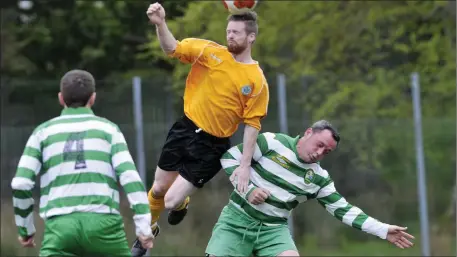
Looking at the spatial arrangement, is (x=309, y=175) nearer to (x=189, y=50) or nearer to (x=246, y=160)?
(x=246, y=160)

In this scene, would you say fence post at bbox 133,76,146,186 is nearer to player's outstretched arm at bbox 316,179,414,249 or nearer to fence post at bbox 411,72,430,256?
fence post at bbox 411,72,430,256

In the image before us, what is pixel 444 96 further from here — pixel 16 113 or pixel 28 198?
pixel 28 198

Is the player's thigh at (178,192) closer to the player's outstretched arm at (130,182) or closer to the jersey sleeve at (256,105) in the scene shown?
the jersey sleeve at (256,105)

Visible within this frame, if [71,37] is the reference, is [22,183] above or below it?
below

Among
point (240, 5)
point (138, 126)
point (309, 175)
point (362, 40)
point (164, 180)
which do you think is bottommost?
point (138, 126)

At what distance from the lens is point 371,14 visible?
628 inches

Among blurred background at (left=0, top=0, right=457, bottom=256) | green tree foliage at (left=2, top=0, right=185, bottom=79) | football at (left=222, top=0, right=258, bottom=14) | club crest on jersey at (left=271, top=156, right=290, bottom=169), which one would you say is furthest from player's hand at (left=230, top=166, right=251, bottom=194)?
green tree foliage at (left=2, top=0, right=185, bottom=79)

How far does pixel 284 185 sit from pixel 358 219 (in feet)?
1.99

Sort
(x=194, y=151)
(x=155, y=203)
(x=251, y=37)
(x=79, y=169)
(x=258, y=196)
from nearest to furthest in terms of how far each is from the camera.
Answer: (x=79, y=169) → (x=258, y=196) → (x=251, y=37) → (x=194, y=151) → (x=155, y=203)

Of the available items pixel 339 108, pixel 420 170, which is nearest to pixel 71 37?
pixel 339 108

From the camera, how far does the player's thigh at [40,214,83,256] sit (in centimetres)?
629

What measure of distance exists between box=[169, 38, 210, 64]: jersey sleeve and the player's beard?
0.80ft

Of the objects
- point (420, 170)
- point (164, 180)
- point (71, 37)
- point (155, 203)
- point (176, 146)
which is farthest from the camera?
point (71, 37)

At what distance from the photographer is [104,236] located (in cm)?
636
